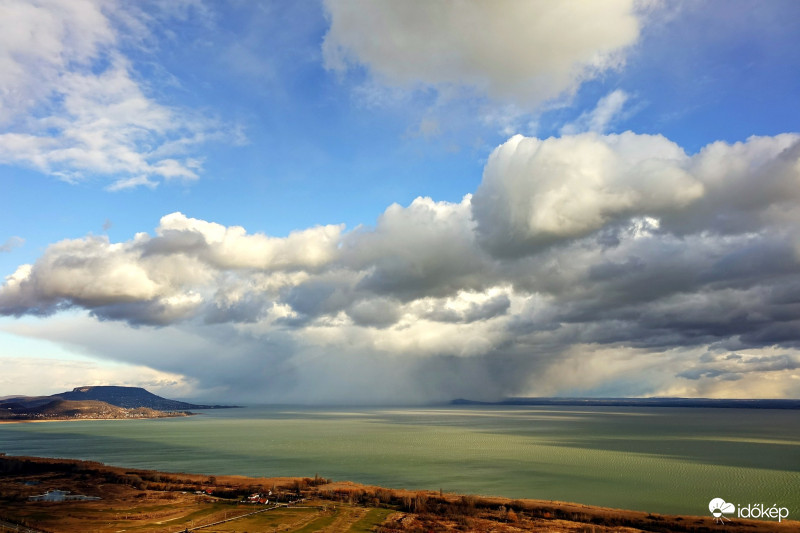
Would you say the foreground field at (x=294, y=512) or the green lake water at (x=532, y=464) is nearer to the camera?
the foreground field at (x=294, y=512)

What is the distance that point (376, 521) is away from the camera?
72.5 meters

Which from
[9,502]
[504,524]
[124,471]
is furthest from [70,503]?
[504,524]

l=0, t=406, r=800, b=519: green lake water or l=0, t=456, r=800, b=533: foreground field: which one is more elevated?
l=0, t=456, r=800, b=533: foreground field

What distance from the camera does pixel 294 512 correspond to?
7794cm

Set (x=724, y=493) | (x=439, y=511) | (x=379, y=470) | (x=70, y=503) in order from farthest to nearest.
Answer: (x=379, y=470)
(x=724, y=493)
(x=70, y=503)
(x=439, y=511)

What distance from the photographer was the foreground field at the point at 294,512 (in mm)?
69312

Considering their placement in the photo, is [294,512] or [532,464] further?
[532,464]

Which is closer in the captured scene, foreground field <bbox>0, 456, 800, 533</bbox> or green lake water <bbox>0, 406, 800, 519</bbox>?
foreground field <bbox>0, 456, 800, 533</bbox>

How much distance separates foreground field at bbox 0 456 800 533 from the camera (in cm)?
6931

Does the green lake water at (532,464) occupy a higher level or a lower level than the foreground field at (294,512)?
lower

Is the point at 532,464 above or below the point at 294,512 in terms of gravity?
below

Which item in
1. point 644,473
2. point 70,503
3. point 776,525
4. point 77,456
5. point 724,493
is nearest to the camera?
point 776,525

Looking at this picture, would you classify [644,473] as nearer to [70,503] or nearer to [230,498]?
[230,498]

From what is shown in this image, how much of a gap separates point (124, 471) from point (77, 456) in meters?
54.7
